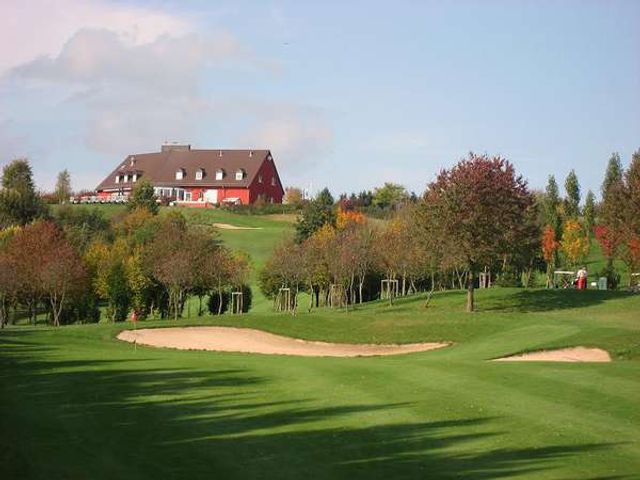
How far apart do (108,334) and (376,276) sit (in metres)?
39.1

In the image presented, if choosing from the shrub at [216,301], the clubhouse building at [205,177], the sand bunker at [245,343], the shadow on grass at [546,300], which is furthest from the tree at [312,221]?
the clubhouse building at [205,177]

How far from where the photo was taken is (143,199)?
10931cm

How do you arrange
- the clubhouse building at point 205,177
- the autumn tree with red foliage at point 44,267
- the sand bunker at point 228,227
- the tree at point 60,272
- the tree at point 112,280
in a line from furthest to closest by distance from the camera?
1. the clubhouse building at point 205,177
2. the sand bunker at point 228,227
3. the tree at point 112,280
4. the autumn tree with red foliage at point 44,267
5. the tree at point 60,272

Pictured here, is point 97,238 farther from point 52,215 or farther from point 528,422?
point 528,422

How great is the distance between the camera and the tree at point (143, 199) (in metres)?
108

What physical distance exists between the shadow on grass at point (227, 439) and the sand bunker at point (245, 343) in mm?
18394

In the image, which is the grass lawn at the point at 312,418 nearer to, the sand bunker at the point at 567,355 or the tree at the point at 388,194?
the sand bunker at the point at 567,355

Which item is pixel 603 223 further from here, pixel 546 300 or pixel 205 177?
pixel 205 177

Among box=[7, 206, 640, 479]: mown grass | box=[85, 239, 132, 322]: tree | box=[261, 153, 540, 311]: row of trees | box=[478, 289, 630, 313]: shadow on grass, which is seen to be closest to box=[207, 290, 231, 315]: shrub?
box=[85, 239, 132, 322]: tree

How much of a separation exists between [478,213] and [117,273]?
31.9 meters

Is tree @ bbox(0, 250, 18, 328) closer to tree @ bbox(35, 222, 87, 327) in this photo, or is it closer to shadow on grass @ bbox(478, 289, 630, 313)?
tree @ bbox(35, 222, 87, 327)

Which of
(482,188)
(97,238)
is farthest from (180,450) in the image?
(97,238)

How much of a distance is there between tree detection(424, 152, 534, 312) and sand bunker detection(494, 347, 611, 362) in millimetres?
16577

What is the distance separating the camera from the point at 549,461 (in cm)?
A: 1352
